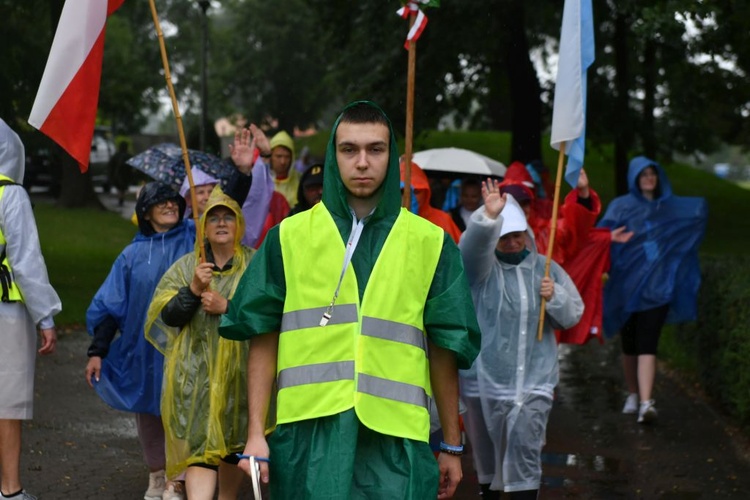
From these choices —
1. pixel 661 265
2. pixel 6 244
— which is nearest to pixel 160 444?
pixel 6 244

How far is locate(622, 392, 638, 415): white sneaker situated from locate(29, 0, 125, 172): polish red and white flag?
19.6 feet

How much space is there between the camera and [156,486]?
8.11 m

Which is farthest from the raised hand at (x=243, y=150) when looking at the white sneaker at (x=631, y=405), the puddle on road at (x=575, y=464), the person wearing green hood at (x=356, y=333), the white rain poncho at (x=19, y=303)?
the white sneaker at (x=631, y=405)

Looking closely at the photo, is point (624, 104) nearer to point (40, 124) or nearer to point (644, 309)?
point (644, 309)

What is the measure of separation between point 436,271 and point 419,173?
13.8 feet

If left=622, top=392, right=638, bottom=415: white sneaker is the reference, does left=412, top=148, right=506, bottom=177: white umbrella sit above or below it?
above

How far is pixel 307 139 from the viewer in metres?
49.5

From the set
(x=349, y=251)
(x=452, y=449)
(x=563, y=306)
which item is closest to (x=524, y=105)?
(x=563, y=306)

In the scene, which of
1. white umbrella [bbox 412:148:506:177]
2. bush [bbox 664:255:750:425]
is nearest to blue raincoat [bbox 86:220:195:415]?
bush [bbox 664:255:750:425]

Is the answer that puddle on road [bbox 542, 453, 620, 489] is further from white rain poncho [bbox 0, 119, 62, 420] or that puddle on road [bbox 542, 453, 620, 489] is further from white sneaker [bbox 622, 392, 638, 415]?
white rain poncho [bbox 0, 119, 62, 420]

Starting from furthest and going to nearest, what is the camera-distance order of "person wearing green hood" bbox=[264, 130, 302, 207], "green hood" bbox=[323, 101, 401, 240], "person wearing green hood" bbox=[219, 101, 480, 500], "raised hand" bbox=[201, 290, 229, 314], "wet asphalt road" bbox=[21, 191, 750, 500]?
"person wearing green hood" bbox=[264, 130, 302, 207], "wet asphalt road" bbox=[21, 191, 750, 500], "raised hand" bbox=[201, 290, 229, 314], "green hood" bbox=[323, 101, 401, 240], "person wearing green hood" bbox=[219, 101, 480, 500]

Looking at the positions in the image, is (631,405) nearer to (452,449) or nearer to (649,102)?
(452,449)

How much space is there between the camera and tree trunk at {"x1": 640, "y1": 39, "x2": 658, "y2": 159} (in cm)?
2614

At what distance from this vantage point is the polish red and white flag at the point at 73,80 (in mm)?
6832
